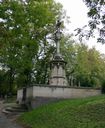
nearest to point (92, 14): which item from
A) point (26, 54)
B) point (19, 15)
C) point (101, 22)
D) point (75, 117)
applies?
point (101, 22)

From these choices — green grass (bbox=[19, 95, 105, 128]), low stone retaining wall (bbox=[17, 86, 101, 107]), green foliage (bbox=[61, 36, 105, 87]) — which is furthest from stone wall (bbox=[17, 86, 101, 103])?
green foliage (bbox=[61, 36, 105, 87])

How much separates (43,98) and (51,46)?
21.3 meters

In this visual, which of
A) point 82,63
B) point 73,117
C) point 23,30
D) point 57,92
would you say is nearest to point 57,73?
point 57,92

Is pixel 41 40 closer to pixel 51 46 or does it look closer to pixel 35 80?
pixel 51 46

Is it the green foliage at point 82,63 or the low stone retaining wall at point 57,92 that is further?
the green foliage at point 82,63

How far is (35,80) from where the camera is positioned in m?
52.2

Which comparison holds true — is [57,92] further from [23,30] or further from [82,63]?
[82,63]

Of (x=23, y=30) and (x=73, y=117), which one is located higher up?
(x=23, y=30)

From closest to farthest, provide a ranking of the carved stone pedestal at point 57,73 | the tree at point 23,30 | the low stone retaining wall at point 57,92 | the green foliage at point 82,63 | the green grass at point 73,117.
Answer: the green grass at point 73,117, the tree at point 23,30, the low stone retaining wall at point 57,92, the carved stone pedestal at point 57,73, the green foliage at point 82,63

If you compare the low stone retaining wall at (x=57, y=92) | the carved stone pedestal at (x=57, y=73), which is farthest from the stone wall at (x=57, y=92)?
the carved stone pedestal at (x=57, y=73)

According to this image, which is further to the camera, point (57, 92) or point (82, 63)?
point (82, 63)

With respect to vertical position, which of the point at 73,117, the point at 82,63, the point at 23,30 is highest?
the point at 82,63

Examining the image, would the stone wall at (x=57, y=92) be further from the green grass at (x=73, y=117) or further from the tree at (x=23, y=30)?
the green grass at (x=73, y=117)

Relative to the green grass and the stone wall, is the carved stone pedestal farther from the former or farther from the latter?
the green grass
